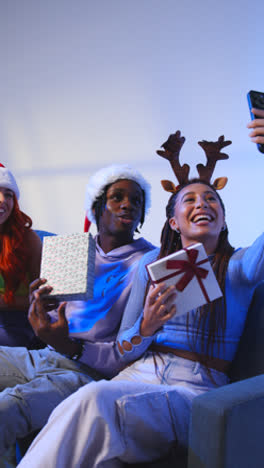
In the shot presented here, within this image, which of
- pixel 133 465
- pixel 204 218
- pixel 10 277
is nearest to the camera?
pixel 133 465

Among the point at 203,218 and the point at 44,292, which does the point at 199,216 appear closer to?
the point at 203,218

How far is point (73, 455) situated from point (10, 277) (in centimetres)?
115

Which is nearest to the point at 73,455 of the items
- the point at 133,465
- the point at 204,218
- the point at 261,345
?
the point at 133,465

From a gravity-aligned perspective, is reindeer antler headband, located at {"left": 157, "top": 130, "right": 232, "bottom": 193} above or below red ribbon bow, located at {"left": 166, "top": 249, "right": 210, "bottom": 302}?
above

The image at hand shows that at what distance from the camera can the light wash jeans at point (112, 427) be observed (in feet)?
3.40

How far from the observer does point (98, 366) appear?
5.65ft

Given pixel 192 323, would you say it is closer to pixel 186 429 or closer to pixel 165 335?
pixel 165 335

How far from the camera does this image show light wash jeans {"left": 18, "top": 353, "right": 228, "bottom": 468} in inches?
40.8

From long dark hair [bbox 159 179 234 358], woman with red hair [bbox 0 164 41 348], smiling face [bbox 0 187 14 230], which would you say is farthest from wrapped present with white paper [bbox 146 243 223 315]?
smiling face [bbox 0 187 14 230]

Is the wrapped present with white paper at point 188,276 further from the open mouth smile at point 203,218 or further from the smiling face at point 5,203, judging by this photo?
the smiling face at point 5,203

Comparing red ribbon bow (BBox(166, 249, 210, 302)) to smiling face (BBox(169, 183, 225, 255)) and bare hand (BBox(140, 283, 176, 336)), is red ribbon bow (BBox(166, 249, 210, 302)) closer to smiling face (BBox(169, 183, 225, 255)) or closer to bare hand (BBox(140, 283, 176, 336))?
bare hand (BBox(140, 283, 176, 336))

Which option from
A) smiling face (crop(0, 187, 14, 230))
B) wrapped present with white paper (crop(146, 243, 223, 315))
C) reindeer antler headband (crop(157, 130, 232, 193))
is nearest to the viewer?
wrapped present with white paper (crop(146, 243, 223, 315))

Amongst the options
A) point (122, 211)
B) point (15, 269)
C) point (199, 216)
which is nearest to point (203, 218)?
point (199, 216)

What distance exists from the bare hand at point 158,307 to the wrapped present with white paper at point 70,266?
0.27 meters
